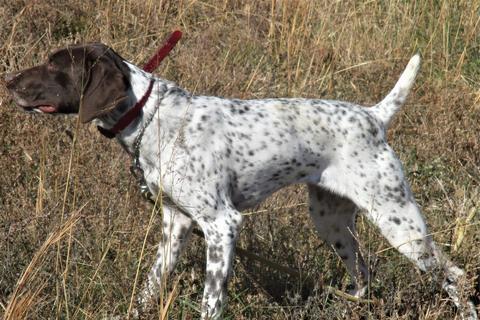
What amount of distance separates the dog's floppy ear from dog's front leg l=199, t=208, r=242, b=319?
64 centimetres

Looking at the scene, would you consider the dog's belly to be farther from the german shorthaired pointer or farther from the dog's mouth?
the dog's mouth

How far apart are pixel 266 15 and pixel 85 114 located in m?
3.89

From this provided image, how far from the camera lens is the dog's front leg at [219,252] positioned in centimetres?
440

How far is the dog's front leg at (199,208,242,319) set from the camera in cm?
440

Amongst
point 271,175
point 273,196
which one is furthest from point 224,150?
point 273,196

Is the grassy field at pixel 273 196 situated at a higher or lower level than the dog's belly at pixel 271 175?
lower

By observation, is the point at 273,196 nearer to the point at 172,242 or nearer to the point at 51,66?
the point at 172,242

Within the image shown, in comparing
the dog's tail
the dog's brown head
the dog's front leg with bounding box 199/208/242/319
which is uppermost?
the dog's brown head

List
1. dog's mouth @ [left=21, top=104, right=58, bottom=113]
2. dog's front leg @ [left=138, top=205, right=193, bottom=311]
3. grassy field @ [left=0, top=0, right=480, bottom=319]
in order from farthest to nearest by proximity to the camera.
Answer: dog's front leg @ [left=138, top=205, right=193, bottom=311] → dog's mouth @ [left=21, top=104, right=58, bottom=113] → grassy field @ [left=0, top=0, right=480, bottom=319]

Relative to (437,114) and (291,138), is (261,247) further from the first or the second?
(437,114)

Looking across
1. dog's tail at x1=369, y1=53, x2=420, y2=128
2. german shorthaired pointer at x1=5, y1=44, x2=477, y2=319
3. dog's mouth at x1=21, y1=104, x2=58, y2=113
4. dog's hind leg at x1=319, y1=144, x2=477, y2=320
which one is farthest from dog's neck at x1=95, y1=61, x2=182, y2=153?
dog's tail at x1=369, y1=53, x2=420, y2=128

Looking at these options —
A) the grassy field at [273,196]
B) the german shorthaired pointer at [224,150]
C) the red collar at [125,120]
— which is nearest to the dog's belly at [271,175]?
the german shorthaired pointer at [224,150]

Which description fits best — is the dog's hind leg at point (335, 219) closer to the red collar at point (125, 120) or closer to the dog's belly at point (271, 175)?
the dog's belly at point (271, 175)

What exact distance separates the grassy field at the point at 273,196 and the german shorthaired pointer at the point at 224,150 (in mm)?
168
